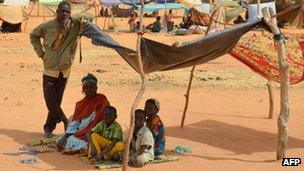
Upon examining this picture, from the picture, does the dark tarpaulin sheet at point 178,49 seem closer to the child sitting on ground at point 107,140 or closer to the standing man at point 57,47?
the standing man at point 57,47

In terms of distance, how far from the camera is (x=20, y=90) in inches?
413

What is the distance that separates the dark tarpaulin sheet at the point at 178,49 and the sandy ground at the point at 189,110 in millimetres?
1180

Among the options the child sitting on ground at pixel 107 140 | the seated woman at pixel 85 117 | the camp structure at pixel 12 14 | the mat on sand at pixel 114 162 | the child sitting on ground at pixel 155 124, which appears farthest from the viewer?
the camp structure at pixel 12 14

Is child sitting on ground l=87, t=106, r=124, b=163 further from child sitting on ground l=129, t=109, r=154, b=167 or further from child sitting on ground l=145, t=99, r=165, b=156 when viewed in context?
child sitting on ground l=145, t=99, r=165, b=156

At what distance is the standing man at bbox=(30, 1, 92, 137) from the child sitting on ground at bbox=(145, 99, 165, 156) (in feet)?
4.58

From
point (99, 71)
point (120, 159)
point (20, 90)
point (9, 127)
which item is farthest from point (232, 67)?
point (120, 159)

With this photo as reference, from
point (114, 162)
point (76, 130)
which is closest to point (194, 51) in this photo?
point (114, 162)

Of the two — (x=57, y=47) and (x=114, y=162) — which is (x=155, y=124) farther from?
(x=57, y=47)

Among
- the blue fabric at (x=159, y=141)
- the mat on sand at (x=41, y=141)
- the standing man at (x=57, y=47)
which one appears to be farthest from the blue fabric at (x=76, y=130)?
the blue fabric at (x=159, y=141)

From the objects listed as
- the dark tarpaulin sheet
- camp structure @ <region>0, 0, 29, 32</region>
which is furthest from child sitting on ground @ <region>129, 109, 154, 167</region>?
camp structure @ <region>0, 0, 29, 32</region>

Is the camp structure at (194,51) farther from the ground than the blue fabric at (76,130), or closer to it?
farther from the ground

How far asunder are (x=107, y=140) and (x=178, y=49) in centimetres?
129

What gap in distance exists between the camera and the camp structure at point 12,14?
2208cm

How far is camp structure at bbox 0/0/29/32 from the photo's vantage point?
72.5 ft
